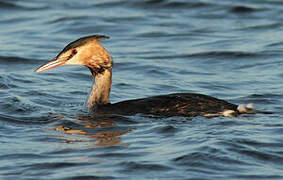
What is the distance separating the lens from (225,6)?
19.9m

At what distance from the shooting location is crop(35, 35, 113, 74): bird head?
10211mm

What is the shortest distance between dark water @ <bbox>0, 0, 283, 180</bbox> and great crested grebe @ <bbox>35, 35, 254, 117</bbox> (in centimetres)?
14

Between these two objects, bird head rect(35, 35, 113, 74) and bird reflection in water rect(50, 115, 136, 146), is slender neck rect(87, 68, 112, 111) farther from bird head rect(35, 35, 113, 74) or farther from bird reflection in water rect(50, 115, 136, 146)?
bird reflection in water rect(50, 115, 136, 146)

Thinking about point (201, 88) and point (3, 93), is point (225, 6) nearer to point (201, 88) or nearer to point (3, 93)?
point (201, 88)

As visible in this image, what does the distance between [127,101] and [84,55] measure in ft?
3.21

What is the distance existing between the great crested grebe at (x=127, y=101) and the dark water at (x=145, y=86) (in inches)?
5.4

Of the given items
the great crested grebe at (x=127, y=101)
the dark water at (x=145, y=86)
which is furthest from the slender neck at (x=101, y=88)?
the dark water at (x=145, y=86)

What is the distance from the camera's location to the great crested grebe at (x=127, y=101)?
949 centimetres

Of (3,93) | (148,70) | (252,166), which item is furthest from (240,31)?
(252,166)

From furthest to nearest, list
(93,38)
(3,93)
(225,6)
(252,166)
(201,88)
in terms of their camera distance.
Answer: (225,6) < (201,88) < (3,93) < (93,38) < (252,166)

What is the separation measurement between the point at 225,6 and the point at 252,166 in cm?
1281

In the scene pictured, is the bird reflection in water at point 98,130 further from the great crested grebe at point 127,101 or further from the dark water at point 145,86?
the great crested grebe at point 127,101

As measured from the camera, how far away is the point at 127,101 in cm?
995

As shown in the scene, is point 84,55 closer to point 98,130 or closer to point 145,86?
point 98,130
